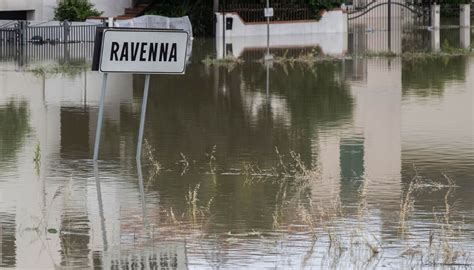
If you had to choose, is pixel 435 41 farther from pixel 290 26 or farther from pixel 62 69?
pixel 62 69

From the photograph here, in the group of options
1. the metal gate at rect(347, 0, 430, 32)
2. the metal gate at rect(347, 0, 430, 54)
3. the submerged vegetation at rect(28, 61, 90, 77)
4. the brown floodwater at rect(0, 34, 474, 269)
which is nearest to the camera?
the brown floodwater at rect(0, 34, 474, 269)

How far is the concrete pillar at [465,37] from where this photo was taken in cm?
4342

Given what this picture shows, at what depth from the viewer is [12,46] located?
43.9 meters

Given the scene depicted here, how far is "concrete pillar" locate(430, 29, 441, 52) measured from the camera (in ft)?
137

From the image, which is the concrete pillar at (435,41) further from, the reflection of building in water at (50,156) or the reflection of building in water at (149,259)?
the reflection of building in water at (149,259)

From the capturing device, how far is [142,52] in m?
14.8

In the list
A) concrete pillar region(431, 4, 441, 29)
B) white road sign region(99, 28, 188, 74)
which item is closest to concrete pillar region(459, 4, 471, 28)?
concrete pillar region(431, 4, 441, 29)

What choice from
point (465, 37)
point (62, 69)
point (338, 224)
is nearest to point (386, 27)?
point (465, 37)

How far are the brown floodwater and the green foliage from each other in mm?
22175

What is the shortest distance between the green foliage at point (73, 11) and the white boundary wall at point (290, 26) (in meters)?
5.04

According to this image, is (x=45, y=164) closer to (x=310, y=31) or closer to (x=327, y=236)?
(x=327, y=236)

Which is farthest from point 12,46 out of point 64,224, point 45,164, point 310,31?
point 64,224

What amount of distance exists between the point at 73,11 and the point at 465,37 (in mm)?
14942

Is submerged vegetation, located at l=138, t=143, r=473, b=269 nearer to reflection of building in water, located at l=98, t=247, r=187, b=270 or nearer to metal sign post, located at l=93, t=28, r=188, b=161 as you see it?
reflection of building in water, located at l=98, t=247, r=187, b=270
